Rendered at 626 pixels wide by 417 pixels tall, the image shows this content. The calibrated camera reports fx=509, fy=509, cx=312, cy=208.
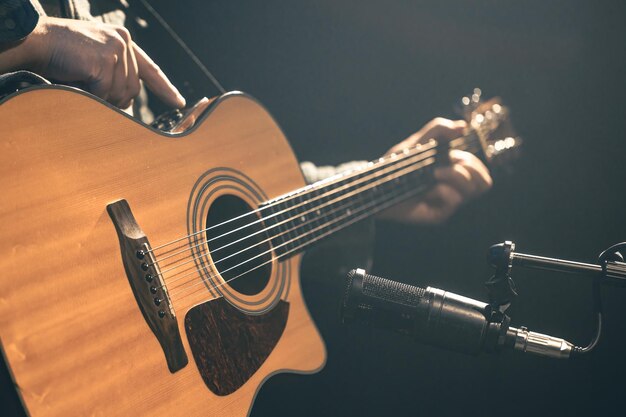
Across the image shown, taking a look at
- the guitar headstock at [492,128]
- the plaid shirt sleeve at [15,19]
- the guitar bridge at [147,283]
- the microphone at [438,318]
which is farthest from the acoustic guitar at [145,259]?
the guitar headstock at [492,128]

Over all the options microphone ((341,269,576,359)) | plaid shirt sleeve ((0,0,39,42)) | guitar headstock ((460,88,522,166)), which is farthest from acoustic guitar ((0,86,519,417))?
guitar headstock ((460,88,522,166))

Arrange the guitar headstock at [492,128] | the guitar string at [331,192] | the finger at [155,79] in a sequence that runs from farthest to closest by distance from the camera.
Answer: the guitar headstock at [492,128] → the finger at [155,79] → the guitar string at [331,192]

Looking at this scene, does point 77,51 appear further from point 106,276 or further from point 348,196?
point 348,196

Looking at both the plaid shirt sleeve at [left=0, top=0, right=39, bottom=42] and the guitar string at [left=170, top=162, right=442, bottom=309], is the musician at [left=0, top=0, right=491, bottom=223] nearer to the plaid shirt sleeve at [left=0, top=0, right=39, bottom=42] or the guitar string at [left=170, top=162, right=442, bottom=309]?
the plaid shirt sleeve at [left=0, top=0, right=39, bottom=42]

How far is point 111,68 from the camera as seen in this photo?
903 mm

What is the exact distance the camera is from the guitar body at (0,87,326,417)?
0.67m

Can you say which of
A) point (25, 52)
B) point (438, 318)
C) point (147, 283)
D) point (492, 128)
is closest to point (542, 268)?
point (438, 318)

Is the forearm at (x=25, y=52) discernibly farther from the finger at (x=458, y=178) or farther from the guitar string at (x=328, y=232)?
the finger at (x=458, y=178)

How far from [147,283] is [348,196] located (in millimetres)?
642

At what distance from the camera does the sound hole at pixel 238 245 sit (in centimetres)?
95

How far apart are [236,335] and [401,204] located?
83 cm

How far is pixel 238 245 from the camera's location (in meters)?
1.00

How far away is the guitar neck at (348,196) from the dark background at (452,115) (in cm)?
37

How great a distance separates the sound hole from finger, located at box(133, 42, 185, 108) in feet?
0.82
